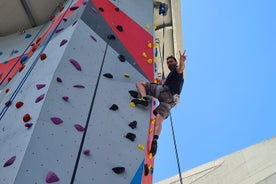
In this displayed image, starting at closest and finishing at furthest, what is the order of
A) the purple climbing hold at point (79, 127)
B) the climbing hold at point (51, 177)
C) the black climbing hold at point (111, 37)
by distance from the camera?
the climbing hold at point (51, 177), the purple climbing hold at point (79, 127), the black climbing hold at point (111, 37)

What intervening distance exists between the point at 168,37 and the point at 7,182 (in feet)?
15.2

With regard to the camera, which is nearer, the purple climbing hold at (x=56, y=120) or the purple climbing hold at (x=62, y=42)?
the purple climbing hold at (x=56, y=120)

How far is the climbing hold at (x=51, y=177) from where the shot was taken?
6.40ft

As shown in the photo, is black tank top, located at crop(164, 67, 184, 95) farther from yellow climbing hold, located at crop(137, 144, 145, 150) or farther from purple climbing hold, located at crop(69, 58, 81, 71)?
purple climbing hold, located at crop(69, 58, 81, 71)

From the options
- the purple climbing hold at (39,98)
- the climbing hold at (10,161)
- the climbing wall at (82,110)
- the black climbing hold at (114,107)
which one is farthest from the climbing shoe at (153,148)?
the climbing hold at (10,161)

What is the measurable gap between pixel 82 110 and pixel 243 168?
8029 millimetres

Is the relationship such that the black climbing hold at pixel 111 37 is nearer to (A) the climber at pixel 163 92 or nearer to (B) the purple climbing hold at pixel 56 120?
(A) the climber at pixel 163 92

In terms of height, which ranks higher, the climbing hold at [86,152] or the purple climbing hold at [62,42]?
the purple climbing hold at [62,42]

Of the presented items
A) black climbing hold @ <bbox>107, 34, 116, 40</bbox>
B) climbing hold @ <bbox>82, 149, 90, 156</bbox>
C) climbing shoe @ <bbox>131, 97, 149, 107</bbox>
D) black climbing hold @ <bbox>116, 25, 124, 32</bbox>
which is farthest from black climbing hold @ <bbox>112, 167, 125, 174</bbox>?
black climbing hold @ <bbox>116, 25, 124, 32</bbox>

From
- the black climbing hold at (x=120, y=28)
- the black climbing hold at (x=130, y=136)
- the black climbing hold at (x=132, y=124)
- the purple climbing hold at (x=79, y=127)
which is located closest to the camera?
the purple climbing hold at (x=79, y=127)

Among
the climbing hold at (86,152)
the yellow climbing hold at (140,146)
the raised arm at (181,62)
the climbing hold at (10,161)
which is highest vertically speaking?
the raised arm at (181,62)

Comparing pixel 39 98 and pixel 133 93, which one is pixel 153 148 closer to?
pixel 133 93

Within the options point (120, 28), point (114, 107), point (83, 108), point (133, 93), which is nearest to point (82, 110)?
point (83, 108)

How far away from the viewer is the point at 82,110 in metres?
2.61
